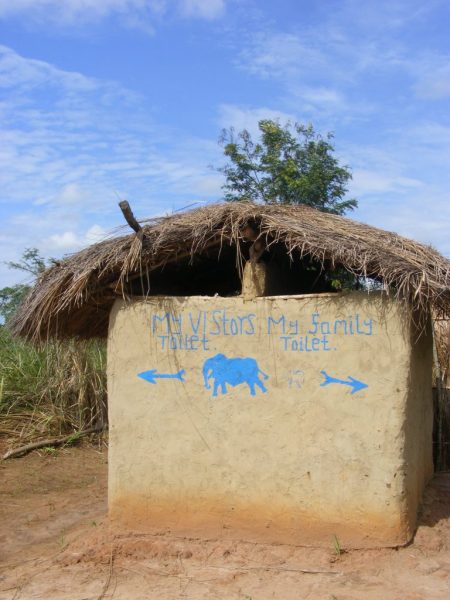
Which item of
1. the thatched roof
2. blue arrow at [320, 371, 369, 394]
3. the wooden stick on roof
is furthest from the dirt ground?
the wooden stick on roof

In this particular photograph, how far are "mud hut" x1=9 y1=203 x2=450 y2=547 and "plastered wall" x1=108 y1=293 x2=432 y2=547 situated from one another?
1 cm

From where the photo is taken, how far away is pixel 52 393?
408 inches

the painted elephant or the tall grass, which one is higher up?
the painted elephant

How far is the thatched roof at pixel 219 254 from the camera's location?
453cm

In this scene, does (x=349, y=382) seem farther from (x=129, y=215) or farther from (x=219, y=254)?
(x=129, y=215)

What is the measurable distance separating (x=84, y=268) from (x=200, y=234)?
3.27 ft

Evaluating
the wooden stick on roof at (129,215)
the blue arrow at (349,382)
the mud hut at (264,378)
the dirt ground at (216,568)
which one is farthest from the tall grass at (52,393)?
the blue arrow at (349,382)

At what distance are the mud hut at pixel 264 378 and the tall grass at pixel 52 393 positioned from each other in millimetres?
4969

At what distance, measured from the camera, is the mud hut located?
4.61 meters

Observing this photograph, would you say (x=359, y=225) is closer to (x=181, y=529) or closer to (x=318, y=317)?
(x=318, y=317)

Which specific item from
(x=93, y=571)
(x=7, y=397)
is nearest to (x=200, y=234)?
(x=93, y=571)

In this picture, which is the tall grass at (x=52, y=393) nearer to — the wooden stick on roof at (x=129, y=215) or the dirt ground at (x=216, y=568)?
the dirt ground at (x=216, y=568)

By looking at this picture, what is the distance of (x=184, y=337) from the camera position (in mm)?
5113

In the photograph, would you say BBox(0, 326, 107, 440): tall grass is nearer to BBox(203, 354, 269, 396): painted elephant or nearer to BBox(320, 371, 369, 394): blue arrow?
BBox(203, 354, 269, 396): painted elephant
